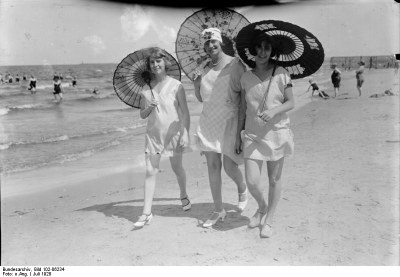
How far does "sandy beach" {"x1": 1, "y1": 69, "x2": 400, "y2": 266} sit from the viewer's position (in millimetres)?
3529

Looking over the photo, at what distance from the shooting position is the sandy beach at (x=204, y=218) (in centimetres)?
353

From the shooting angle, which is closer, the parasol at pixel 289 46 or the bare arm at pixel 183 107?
the parasol at pixel 289 46

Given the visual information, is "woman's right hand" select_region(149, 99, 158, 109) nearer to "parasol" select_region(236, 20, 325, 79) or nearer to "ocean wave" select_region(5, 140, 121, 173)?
"parasol" select_region(236, 20, 325, 79)

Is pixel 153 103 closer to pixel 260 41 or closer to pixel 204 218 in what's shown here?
pixel 260 41

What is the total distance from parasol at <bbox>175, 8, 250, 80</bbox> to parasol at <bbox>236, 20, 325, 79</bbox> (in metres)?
0.22

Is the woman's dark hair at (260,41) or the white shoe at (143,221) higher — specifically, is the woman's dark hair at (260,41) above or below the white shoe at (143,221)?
above

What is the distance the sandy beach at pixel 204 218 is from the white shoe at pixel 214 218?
56 millimetres

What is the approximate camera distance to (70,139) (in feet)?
38.2

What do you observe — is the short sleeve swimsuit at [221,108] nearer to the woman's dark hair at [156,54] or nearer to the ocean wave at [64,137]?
the woman's dark hair at [156,54]

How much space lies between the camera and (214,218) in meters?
4.08

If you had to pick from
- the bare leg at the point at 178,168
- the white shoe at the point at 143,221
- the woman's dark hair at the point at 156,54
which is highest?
the woman's dark hair at the point at 156,54

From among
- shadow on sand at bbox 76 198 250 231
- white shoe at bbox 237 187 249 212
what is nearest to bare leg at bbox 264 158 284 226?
shadow on sand at bbox 76 198 250 231

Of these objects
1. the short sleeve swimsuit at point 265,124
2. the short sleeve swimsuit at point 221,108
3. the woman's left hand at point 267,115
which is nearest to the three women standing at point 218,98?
the short sleeve swimsuit at point 221,108

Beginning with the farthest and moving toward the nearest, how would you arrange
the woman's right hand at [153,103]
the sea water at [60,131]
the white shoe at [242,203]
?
the sea water at [60,131]
the white shoe at [242,203]
the woman's right hand at [153,103]
